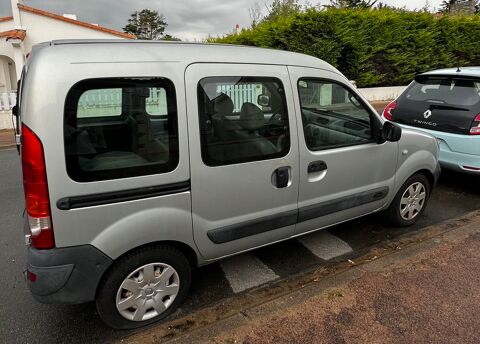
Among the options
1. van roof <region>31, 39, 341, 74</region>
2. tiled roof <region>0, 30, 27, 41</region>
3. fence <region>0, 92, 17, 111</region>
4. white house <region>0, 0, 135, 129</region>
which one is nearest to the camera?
van roof <region>31, 39, 341, 74</region>

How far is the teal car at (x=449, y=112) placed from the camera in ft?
14.6

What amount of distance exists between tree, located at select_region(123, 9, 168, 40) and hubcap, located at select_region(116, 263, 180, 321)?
156 ft

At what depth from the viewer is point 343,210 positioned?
3248 mm

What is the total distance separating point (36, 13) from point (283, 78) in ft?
56.8

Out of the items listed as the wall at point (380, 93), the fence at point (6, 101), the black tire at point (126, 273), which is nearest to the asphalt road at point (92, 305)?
the black tire at point (126, 273)

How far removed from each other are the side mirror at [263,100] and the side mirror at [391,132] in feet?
3.88

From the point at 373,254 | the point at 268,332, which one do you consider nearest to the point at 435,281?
the point at 373,254

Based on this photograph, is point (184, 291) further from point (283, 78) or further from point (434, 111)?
point (434, 111)

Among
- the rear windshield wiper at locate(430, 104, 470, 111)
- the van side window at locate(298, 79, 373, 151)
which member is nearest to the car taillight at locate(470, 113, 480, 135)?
the rear windshield wiper at locate(430, 104, 470, 111)

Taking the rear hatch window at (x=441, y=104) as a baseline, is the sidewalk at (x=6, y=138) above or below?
below

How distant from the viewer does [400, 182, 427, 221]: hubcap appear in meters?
3.79

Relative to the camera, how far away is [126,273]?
229 cm

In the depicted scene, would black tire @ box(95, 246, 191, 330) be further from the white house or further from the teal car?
the white house

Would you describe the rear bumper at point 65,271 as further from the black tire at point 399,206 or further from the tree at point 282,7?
the tree at point 282,7
